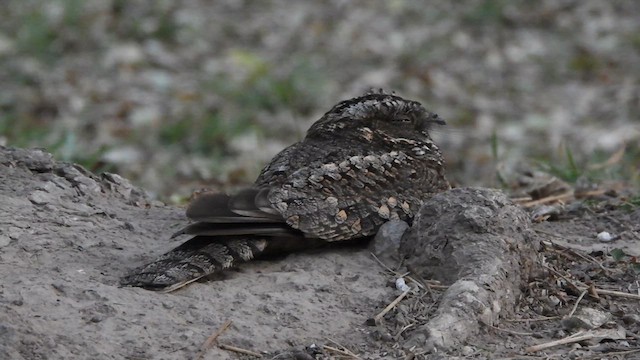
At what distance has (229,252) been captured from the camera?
3.78 meters

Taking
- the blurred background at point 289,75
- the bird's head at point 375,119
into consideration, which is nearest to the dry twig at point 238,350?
the bird's head at point 375,119

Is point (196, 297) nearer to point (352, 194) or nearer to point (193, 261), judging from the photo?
point (193, 261)

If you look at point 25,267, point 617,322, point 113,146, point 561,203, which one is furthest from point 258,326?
point 113,146

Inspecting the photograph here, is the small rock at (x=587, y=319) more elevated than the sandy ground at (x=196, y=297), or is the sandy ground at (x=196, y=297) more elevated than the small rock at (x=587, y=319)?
the sandy ground at (x=196, y=297)

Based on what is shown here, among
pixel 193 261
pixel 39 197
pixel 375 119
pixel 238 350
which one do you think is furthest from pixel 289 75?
pixel 238 350

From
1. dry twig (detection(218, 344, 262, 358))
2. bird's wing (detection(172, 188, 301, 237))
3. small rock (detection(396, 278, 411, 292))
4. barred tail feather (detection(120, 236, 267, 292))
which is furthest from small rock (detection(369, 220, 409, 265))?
dry twig (detection(218, 344, 262, 358))

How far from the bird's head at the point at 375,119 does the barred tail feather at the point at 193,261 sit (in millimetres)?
728

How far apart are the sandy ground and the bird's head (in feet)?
1.85

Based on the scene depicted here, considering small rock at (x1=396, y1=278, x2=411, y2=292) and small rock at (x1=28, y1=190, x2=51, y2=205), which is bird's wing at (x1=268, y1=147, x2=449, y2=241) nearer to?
small rock at (x1=396, y1=278, x2=411, y2=292)

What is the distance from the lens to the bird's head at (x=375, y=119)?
14.3 feet

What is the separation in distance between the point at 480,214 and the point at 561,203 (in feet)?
4.27

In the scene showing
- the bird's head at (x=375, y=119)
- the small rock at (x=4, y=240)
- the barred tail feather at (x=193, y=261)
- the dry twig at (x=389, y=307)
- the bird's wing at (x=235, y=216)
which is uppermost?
the bird's head at (x=375, y=119)

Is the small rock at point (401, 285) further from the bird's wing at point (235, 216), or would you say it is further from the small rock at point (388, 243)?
the bird's wing at point (235, 216)

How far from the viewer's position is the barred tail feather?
3.60 meters
